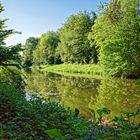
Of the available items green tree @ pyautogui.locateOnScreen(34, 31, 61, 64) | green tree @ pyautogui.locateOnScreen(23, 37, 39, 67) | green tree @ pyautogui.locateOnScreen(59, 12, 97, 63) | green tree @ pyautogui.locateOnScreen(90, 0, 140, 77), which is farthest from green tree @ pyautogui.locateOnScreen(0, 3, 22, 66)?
green tree @ pyautogui.locateOnScreen(23, 37, 39, 67)

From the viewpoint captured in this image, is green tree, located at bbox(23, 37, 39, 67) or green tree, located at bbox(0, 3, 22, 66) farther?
green tree, located at bbox(23, 37, 39, 67)

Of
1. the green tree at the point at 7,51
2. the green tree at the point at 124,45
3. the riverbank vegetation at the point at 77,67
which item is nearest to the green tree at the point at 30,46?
the riverbank vegetation at the point at 77,67

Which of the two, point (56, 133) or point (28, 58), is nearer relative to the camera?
point (56, 133)

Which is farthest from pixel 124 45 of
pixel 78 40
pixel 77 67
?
pixel 78 40

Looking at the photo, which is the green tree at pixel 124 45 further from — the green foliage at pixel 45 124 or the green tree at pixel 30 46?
the green tree at pixel 30 46

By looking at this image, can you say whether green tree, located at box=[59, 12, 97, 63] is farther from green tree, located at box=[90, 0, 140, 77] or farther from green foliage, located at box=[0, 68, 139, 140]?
green foliage, located at box=[0, 68, 139, 140]

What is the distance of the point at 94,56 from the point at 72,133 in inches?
2525

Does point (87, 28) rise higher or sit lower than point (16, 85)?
higher

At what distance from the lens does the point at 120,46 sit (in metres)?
46.8

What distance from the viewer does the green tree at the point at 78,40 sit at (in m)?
75.4

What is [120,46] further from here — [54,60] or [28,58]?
[28,58]

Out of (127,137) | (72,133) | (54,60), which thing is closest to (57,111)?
(72,133)

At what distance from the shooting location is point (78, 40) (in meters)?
79.1

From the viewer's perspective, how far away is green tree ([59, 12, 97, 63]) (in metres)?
75.4
